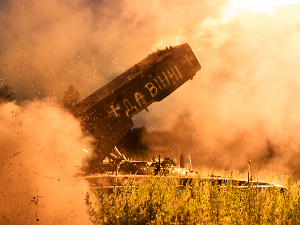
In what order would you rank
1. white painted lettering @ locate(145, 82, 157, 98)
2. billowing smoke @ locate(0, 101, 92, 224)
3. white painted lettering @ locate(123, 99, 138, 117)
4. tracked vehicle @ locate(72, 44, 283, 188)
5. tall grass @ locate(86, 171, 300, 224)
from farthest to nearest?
white painted lettering @ locate(145, 82, 157, 98), white painted lettering @ locate(123, 99, 138, 117), tracked vehicle @ locate(72, 44, 283, 188), billowing smoke @ locate(0, 101, 92, 224), tall grass @ locate(86, 171, 300, 224)

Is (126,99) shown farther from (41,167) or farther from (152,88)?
(41,167)

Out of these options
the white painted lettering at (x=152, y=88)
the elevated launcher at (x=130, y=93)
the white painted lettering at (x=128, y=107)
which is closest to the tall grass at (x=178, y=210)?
the elevated launcher at (x=130, y=93)

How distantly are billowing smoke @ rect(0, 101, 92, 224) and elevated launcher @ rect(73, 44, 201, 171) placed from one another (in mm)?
430

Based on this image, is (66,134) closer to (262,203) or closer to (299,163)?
(262,203)

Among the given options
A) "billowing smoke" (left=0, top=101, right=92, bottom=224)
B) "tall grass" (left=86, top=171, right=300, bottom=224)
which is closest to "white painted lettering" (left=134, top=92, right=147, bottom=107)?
"billowing smoke" (left=0, top=101, right=92, bottom=224)

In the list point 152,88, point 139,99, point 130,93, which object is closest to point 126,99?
point 130,93

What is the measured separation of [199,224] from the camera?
308 cm

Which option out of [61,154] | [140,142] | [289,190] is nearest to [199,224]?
[289,190]

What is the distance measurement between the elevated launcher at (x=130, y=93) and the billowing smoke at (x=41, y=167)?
1.41 feet

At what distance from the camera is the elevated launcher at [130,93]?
5699 mm

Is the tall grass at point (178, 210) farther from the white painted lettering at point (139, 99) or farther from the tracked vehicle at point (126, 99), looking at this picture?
the white painted lettering at point (139, 99)

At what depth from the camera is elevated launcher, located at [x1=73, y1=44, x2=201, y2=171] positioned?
5.70 m

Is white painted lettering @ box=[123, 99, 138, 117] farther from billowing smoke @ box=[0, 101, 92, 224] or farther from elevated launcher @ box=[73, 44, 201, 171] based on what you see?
billowing smoke @ box=[0, 101, 92, 224]

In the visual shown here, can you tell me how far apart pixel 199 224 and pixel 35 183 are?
10.3 ft
